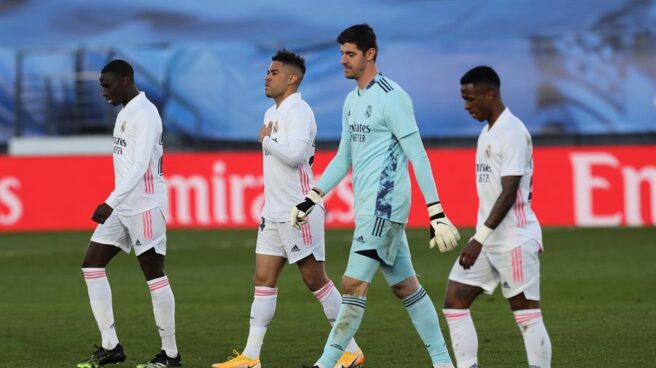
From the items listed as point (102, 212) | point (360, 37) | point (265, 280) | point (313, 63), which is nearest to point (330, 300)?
point (265, 280)

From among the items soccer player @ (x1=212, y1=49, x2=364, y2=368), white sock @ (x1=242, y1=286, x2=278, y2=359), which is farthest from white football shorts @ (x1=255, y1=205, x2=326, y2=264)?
white sock @ (x1=242, y1=286, x2=278, y2=359)

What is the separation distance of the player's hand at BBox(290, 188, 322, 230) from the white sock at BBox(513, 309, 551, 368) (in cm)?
157

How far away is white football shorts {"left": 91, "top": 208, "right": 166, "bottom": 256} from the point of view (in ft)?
30.5

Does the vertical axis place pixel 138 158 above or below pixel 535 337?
above

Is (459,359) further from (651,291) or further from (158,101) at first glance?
(158,101)

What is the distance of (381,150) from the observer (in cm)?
821

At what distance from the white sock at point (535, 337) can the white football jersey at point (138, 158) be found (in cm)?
293

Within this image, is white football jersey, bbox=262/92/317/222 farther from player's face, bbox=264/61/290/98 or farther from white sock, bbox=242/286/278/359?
white sock, bbox=242/286/278/359

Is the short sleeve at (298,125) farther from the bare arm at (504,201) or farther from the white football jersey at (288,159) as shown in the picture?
the bare arm at (504,201)

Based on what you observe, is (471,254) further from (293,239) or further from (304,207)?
(293,239)

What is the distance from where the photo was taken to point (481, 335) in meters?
10.7

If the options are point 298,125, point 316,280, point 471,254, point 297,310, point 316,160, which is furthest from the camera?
point 316,160

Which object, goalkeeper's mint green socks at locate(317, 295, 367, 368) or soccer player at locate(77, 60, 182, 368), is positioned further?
soccer player at locate(77, 60, 182, 368)

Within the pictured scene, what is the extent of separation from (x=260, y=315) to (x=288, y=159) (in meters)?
1.05
